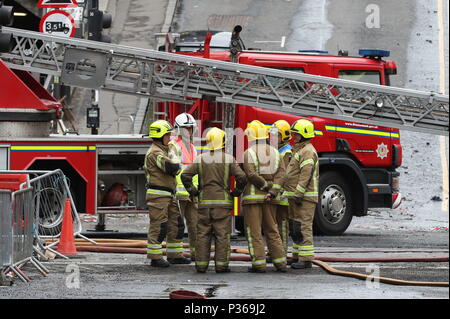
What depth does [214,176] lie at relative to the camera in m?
13.3

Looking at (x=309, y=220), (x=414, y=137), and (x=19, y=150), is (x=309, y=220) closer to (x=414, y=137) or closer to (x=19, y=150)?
(x=19, y=150)

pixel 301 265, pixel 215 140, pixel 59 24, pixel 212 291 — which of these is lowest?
pixel 212 291

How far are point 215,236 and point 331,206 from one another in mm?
5118

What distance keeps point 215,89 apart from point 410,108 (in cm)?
293

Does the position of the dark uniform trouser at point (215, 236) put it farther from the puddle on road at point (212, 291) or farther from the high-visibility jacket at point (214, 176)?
the puddle on road at point (212, 291)

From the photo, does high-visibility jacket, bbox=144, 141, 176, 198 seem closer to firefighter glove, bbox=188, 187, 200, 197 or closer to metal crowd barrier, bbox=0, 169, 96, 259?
firefighter glove, bbox=188, 187, 200, 197

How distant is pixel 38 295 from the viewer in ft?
36.6

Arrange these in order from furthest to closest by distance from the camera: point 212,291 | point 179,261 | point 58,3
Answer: point 58,3 → point 179,261 → point 212,291

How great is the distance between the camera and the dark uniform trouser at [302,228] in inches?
541

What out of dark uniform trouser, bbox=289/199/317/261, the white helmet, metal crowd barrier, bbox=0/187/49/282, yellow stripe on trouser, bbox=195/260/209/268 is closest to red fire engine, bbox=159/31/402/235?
the white helmet

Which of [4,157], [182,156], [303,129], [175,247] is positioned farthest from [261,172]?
[4,157]

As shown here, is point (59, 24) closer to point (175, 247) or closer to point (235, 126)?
point (235, 126)

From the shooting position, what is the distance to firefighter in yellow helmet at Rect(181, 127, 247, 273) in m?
13.3
